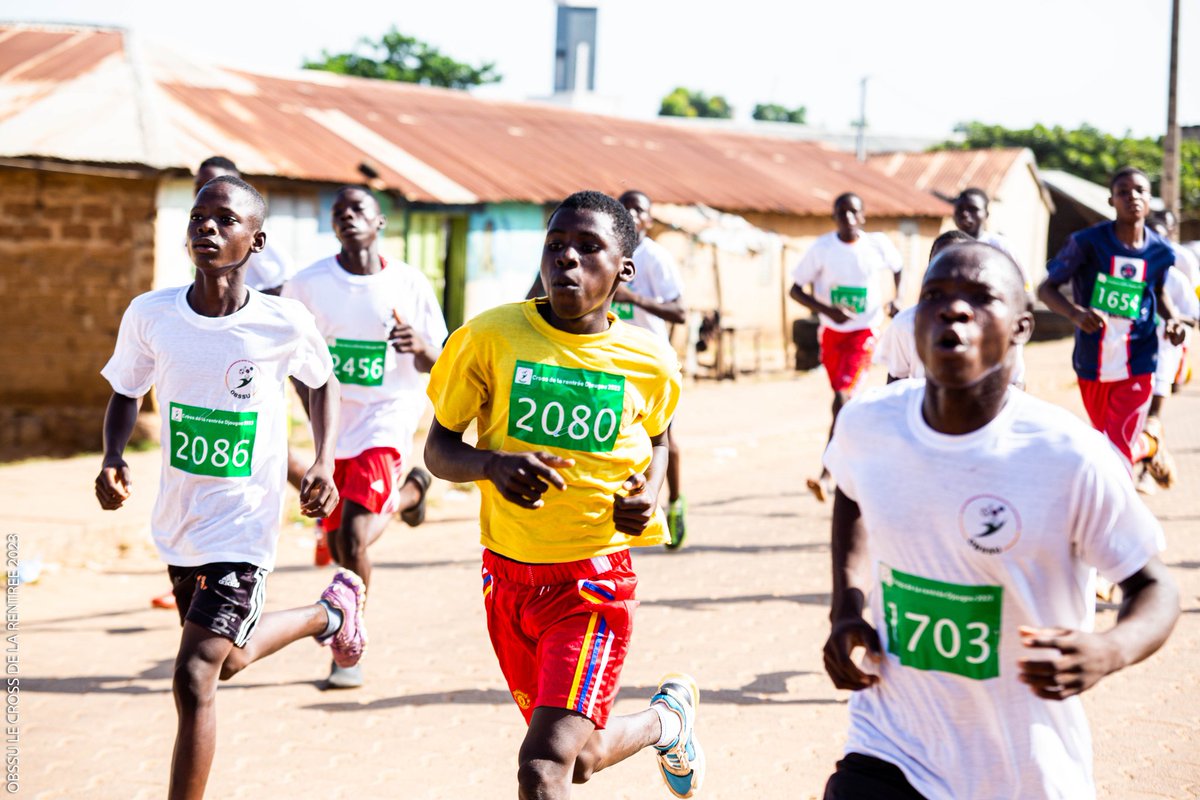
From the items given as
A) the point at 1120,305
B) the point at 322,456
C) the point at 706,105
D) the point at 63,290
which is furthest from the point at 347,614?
the point at 706,105

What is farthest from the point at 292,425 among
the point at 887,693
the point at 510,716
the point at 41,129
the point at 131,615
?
the point at 887,693

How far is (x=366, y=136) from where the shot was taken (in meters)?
19.2

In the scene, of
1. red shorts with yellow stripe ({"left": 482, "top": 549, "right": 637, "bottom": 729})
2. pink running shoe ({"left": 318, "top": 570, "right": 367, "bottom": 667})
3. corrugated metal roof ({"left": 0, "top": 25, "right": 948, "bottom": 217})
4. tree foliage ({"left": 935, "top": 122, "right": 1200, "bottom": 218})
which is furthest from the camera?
tree foliage ({"left": 935, "top": 122, "right": 1200, "bottom": 218})

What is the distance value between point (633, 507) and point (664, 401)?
0.56 m

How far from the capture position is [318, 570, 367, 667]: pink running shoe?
19.4 ft

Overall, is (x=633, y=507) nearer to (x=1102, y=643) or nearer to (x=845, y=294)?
(x=1102, y=643)

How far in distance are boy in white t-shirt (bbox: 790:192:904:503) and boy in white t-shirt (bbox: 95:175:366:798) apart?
6.22m

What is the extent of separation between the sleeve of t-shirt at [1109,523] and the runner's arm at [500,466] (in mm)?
1304

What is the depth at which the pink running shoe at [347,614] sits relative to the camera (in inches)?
232

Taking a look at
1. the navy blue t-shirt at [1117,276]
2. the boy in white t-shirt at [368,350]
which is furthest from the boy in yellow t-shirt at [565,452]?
the navy blue t-shirt at [1117,276]

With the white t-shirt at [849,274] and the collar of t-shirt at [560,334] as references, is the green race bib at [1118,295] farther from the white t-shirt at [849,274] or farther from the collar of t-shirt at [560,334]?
the collar of t-shirt at [560,334]

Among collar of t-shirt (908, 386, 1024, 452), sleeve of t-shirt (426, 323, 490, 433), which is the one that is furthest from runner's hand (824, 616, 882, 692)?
sleeve of t-shirt (426, 323, 490, 433)

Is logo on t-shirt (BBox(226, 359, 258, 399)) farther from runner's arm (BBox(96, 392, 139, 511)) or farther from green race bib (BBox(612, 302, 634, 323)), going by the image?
green race bib (BBox(612, 302, 634, 323))

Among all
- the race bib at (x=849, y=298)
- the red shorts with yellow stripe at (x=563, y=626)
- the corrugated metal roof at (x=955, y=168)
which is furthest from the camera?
the corrugated metal roof at (x=955, y=168)
